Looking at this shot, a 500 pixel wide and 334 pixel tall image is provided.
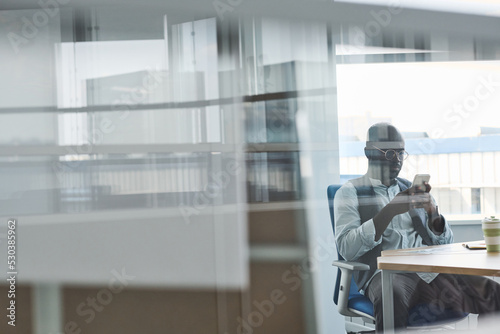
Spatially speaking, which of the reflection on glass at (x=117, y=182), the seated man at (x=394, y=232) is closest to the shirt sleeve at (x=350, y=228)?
the seated man at (x=394, y=232)

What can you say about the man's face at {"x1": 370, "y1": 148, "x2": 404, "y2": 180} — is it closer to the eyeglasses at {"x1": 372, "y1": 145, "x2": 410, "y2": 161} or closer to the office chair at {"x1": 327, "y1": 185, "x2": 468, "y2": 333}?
the eyeglasses at {"x1": 372, "y1": 145, "x2": 410, "y2": 161}

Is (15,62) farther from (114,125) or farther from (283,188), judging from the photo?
(283,188)

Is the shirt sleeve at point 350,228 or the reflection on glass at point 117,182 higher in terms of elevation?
the reflection on glass at point 117,182

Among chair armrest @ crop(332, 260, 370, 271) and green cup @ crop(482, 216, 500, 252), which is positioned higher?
green cup @ crop(482, 216, 500, 252)

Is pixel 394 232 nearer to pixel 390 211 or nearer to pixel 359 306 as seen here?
pixel 390 211

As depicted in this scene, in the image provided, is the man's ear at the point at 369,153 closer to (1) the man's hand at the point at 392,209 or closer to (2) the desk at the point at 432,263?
(1) the man's hand at the point at 392,209

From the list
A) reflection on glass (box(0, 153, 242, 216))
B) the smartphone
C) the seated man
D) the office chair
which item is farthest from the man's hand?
reflection on glass (box(0, 153, 242, 216))

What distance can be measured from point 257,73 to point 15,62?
Result: 45.5 inches

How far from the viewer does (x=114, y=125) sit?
2424mm

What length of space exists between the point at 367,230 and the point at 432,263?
0.49 m

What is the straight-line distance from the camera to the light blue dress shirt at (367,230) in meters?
2.39

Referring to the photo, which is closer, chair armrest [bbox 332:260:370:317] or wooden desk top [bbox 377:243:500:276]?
wooden desk top [bbox 377:243:500:276]

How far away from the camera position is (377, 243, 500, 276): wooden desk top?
71.9 inches

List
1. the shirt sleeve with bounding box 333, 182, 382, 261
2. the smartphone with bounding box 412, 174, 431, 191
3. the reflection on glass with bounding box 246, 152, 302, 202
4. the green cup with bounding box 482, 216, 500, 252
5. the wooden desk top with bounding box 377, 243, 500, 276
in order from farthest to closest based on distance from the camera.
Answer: the reflection on glass with bounding box 246, 152, 302, 202 → the smartphone with bounding box 412, 174, 431, 191 → the shirt sleeve with bounding box 333, 182, 382, 261 → the green cup with bounding box 482, 216, 500, 252 → the wooden desk top with bounding box 377, 243, 500, 276
